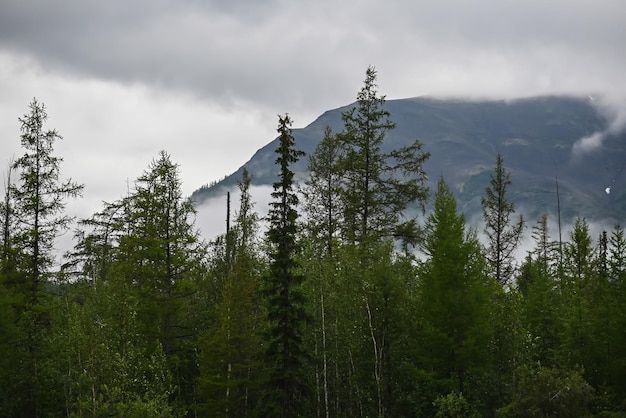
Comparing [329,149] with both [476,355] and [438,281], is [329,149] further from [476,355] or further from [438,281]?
[476,355]

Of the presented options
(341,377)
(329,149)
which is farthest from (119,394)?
(329,149)

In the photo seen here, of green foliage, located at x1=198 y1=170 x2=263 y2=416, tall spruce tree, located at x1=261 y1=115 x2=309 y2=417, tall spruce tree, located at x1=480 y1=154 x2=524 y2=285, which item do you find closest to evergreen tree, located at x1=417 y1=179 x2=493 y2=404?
tall spruce tree, located at x1=261 y1=115 x2=309 y2=417

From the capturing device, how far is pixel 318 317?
29.6 metres

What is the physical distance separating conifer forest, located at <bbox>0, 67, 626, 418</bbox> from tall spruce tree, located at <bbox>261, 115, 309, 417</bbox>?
0.08 meters

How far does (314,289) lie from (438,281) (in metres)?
6.11

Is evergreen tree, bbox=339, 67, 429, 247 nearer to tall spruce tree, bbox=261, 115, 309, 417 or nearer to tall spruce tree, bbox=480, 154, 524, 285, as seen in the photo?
tall spruce tree, bbox=261, 115, 309, 417

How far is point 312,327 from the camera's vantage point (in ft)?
97.9

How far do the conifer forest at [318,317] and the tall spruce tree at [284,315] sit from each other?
81 mm

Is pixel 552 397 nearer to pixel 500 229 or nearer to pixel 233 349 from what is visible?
pixel 233 349

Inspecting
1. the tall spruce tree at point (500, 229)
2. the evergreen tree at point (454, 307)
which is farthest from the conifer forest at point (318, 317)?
the tall spruce tree at point (500, 229)

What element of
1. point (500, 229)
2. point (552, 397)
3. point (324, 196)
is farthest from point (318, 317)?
point (500, 229)

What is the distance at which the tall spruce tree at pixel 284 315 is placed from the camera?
25297mm

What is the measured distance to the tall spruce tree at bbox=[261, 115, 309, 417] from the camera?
25297 millimetres

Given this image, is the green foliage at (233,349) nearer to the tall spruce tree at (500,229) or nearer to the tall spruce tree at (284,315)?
the tall spruce tree at (284,315)
